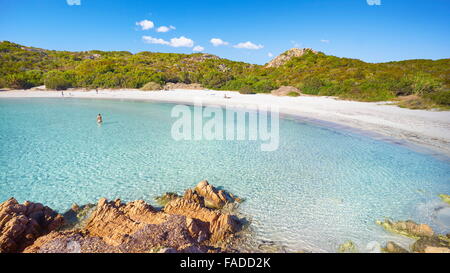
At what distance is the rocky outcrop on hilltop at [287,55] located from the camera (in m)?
49.0

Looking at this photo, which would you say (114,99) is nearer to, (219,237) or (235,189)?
(235,189)

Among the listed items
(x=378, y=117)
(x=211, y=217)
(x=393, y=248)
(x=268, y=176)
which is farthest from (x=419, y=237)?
(x=378, y=117)

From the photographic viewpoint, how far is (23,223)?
4.35 meters

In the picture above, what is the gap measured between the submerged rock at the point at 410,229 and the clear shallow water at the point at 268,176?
28 centimetres

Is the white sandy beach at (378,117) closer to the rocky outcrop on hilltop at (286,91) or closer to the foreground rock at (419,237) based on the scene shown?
the rocky outcrop on hilltop at (286,91)

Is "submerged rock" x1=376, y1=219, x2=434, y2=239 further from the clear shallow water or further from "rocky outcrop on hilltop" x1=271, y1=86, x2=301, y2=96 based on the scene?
"rocky outcrop on hilltop" x1=271, y1=86, x2=301, y2=96

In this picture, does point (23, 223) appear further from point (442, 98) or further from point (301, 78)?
point (301, 78)

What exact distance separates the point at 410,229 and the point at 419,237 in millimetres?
220

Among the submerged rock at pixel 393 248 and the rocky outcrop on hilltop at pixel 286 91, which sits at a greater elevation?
the rocky outcrop on hilltop at pixel 286 91

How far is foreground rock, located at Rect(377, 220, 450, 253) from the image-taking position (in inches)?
168

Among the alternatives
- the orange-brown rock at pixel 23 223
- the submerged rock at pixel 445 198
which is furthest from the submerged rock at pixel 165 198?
the submerged rock at pixel 445 198

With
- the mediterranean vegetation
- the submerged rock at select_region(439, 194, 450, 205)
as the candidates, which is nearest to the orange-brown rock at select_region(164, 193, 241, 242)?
the submerged rock at select_region(439, 194, 450, 205)

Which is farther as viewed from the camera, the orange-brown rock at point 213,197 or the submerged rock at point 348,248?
the orange-brown rock at point 213,197
